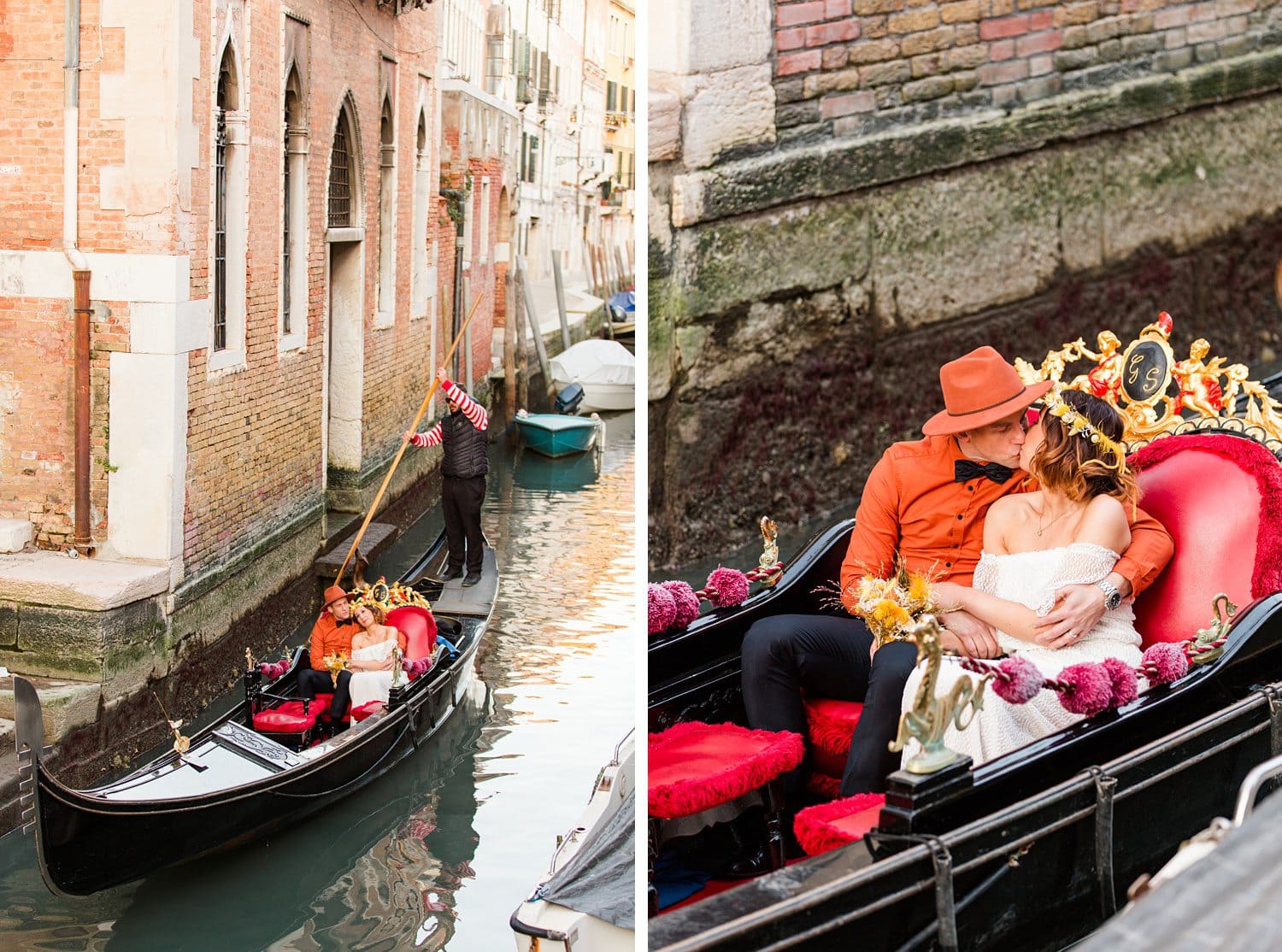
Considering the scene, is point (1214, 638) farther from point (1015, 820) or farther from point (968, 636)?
point (1015, 820)

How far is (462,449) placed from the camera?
14.8ft

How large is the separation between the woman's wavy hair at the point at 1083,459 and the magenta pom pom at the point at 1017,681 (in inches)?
15.8

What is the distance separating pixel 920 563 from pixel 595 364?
9.88ft

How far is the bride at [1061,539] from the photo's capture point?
1651 mm

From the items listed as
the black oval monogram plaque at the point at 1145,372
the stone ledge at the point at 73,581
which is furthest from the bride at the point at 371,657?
the black oval monogram plaque at the point at 1145,372

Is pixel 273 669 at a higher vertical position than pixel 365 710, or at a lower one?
higher

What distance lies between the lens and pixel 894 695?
1508 millimetres

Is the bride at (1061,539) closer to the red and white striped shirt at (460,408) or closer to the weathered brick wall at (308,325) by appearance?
the weathered brick wall at (308,325)

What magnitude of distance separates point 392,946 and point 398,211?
A: 6.73ft

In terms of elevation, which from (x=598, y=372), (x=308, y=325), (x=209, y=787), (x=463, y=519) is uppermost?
(x=308, y=325)

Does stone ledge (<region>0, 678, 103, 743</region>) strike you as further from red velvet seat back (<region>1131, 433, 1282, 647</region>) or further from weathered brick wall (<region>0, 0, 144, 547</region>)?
red velvet seat back (<region>1131, 433, 1282, 647</region>)

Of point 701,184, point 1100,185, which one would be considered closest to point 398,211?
point 1100,185

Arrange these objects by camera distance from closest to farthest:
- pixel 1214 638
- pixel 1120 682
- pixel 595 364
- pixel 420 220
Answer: pixel 1120 682, pixel 1214 638, pixel 420 220, pixel 595 364

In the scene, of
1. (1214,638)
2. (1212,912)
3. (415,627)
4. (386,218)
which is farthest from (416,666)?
(1212,912)
